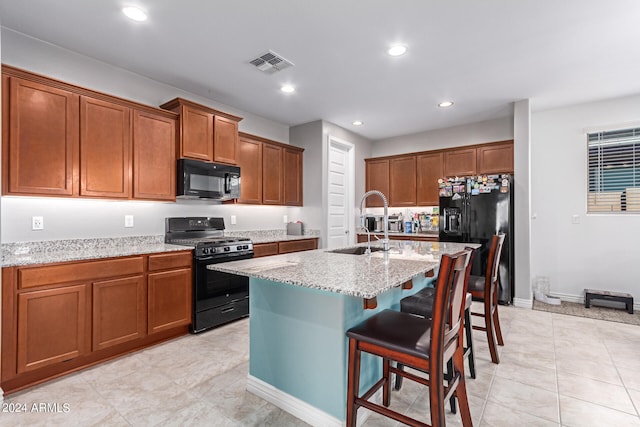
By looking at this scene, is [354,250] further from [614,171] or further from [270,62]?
[614,171]

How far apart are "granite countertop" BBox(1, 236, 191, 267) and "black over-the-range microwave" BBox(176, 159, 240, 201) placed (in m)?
0.66

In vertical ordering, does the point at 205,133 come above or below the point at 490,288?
above

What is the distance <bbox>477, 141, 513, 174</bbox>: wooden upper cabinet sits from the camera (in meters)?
4.57

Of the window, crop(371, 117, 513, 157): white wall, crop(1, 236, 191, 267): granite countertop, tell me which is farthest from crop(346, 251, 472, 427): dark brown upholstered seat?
crop(371, 117, 513, 157): white wall

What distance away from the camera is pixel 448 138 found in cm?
534

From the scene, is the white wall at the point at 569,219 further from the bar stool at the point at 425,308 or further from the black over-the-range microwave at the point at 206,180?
the black over-the-range microwave at the point at 206,180

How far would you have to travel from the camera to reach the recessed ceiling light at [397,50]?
2.76 m

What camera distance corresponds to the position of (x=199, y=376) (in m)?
2.35

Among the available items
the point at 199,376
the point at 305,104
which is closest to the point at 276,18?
the point at 305,104

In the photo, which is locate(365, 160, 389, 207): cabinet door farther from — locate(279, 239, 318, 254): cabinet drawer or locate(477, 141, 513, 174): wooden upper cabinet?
locate(279, 239, 318, 254): cabinet drawer

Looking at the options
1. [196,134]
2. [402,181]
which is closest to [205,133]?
[196,134]

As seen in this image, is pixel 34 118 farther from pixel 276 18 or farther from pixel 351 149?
pixel 351 149

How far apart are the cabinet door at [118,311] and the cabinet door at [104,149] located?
0.88m

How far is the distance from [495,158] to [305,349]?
429 cm
